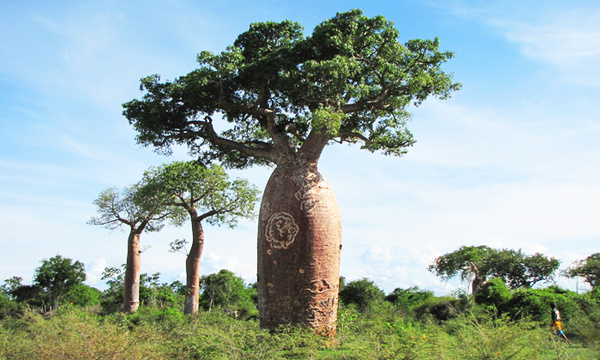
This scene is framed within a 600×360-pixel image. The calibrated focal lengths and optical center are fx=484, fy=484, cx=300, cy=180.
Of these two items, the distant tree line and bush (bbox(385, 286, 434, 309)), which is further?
bush (bbox(385, 286, 434, 309))

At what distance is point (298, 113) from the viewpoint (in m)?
10.1

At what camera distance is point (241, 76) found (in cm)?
900

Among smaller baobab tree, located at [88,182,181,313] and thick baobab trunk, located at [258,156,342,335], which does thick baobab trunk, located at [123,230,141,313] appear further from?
thick baobab trunk, located at [258,156,342,335]

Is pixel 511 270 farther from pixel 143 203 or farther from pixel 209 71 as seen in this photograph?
pixel 209 71

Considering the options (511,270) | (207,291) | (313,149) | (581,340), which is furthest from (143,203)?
(511,270)

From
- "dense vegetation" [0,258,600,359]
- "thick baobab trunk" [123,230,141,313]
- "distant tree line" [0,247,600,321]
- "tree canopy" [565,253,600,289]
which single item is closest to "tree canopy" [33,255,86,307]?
"distant tree line" [0,247,600,321]

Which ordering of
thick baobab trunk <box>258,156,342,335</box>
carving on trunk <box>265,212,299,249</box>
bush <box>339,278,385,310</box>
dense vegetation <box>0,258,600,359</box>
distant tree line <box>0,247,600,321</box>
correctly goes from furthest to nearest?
bush <box>339,278,385,310</box> → distant tree line <box>0,247,600,321</box> → carving on trunk <box>265,212,299,249</box> → thick baobab trunk <box>258,156,342,335</box> → dense vegetation <box>0,258,600,359</box>

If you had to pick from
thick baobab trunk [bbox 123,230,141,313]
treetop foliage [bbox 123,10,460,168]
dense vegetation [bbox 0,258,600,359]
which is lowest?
dense vegetation [bbox 0,258,600,359]

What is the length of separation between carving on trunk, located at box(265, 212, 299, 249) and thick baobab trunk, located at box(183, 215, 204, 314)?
805cm

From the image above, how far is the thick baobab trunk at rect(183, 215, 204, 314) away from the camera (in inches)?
583

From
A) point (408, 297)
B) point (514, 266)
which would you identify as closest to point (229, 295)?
point (408, 297)

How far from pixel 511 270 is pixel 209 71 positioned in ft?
76.7

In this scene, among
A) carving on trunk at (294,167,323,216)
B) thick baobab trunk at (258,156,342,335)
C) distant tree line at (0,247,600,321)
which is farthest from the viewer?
distant tree line at (0,247,600,321)

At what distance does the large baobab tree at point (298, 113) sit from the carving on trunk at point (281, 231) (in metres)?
0.02
